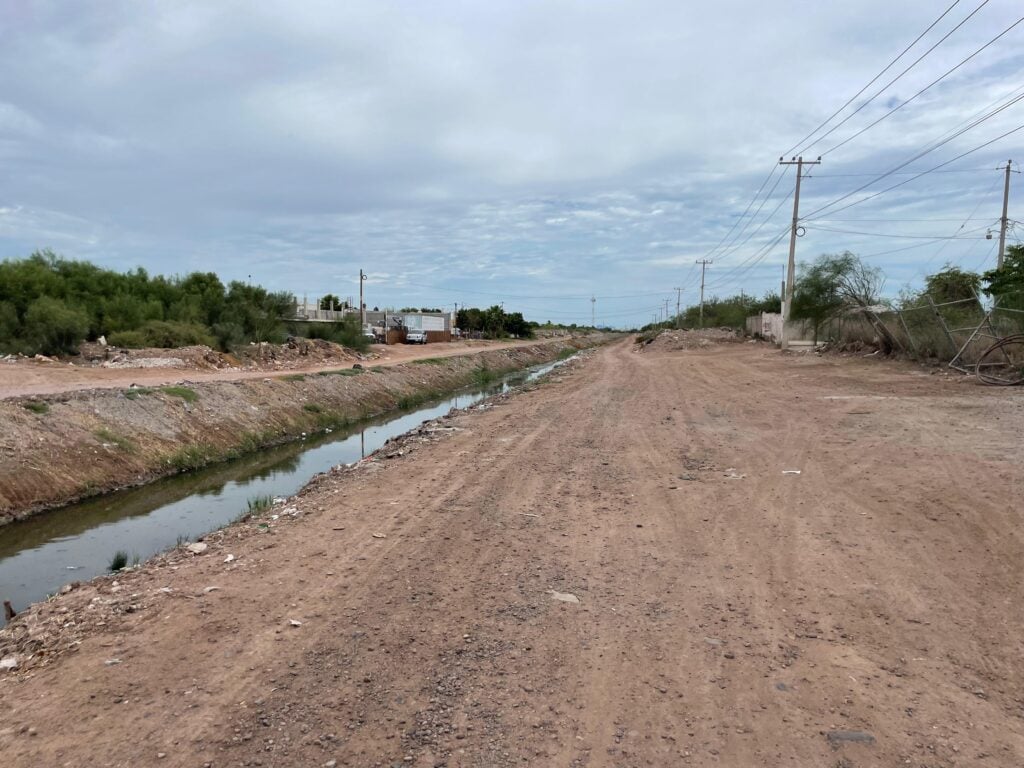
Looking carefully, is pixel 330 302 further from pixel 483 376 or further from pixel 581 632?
pixel 581 632

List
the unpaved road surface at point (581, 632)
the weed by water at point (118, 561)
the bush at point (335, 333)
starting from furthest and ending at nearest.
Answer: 1. the bush at point (335, 333)
2. the weed by water at point (118, 561)
3. the unpaved road surface at point (581, 632)

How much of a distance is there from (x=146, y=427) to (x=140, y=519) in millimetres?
5293

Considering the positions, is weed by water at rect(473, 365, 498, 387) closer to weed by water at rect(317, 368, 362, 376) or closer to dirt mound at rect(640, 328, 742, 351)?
weed by water at rect(317, 368, 362, 376)

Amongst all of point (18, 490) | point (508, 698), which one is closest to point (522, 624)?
point (508, 698)

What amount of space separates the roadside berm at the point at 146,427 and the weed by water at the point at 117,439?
2 centimetres

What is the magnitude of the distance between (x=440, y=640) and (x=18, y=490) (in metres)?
10.9

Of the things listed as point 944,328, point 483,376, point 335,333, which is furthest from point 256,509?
point 335,333

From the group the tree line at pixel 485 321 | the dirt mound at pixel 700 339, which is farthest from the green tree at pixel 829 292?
the tree line at pixel 485 321

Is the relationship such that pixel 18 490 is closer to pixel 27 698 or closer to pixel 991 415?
pixel 27 698

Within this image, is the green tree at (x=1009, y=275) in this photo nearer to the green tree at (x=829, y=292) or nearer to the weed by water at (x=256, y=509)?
the green tree at (x=829, y=292)

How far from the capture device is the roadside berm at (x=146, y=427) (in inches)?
498

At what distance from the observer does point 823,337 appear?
36.8m

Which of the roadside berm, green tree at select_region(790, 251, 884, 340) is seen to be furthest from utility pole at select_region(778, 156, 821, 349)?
the roadside berm

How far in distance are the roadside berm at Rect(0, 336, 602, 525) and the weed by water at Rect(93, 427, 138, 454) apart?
0.08 feet
